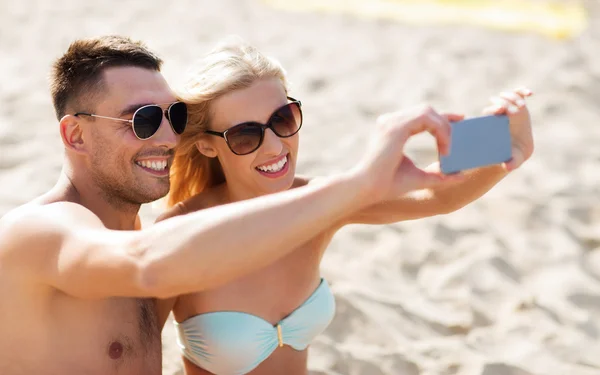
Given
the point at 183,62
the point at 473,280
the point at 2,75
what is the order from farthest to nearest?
the point at 183,62 < the point at 2,75 < the point at 473,280

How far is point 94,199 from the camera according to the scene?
9.12ft

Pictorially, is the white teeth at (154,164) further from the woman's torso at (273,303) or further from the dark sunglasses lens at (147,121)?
the woman's torso at (273,303)

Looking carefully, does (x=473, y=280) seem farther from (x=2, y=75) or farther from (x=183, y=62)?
(x=2, y=75)

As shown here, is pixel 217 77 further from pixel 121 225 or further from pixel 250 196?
pixel 121 225

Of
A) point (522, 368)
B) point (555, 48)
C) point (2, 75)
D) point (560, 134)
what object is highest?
point (2, 75)

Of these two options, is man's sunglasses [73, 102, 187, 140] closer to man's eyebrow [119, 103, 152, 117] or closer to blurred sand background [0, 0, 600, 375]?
man's eyebrow [119, 103, 152, 117]

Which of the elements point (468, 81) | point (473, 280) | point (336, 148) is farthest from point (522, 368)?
point (468, 81)

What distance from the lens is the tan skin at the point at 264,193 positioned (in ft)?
9.58

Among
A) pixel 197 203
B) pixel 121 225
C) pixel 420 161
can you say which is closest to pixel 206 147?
pixel 197 203

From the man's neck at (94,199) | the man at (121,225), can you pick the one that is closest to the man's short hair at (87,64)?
the man at (121,225)

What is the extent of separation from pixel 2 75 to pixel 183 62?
60.0 inches

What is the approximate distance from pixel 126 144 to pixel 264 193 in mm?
564

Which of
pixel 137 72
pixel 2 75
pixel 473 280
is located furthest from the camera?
pixel 2 75

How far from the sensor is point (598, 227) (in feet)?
15.9
